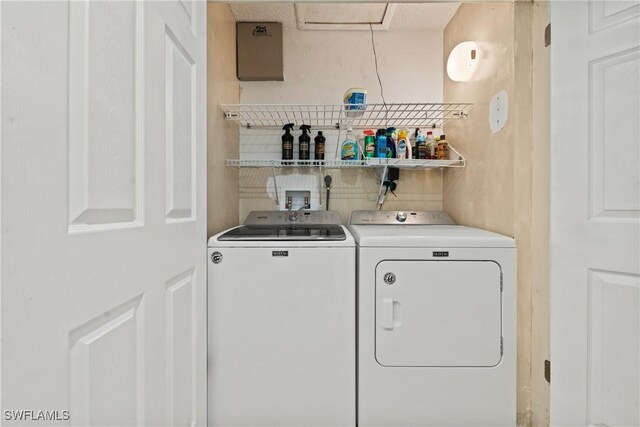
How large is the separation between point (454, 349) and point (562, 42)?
140 centimetres

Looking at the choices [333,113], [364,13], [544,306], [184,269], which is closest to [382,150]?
[333,113]

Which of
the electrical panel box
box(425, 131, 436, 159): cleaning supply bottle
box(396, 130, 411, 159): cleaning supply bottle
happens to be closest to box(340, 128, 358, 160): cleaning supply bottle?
box(396, 130, 411, 159): cleaning supply bottle

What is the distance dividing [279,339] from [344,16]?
2.16 meters

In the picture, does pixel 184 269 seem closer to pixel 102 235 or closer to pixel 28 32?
pixel 102 235

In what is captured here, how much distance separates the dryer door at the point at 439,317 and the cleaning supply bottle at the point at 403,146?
95cm

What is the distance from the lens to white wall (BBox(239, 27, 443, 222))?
2.28m

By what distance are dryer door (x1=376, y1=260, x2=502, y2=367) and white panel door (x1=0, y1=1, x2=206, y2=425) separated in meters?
0.86

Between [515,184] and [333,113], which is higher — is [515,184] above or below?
Answer: below

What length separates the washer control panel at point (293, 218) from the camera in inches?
82.2

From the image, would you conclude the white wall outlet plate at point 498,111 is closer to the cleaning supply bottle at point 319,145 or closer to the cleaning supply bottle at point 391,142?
the cleaning supply bottle at point 391,142

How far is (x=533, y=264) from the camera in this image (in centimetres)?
140

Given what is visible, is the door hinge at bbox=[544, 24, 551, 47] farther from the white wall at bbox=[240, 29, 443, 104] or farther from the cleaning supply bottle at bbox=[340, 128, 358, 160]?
the cleaning supply bottle at bbox=[340, 128, 358, 160]

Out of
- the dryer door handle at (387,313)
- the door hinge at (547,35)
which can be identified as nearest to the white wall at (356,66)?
the door hinge at (547,35)

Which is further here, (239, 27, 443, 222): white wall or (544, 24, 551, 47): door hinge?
(239, 27, 443, 222): white wall
